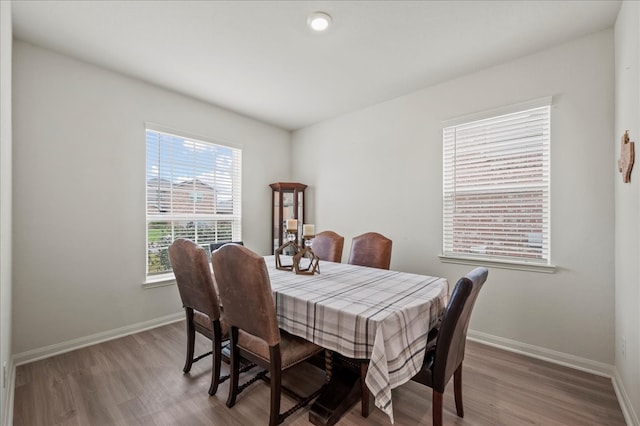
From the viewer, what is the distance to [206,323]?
2.06 m

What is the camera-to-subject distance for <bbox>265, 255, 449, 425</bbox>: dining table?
4.39 ft

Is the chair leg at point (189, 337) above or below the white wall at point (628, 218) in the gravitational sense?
below

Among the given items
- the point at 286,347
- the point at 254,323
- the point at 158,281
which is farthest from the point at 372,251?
the point at 158,281

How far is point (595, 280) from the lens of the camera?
2.29 meters

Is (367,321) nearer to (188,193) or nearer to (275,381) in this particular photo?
(275,381)

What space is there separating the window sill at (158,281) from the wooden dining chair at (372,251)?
2072 mm

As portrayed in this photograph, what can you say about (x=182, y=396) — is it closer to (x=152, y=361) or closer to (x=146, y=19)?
(x=152, y=361)

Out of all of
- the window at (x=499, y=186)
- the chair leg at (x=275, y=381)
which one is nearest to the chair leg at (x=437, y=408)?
the chair leg at (x=275, y=381)

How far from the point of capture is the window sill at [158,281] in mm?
3125

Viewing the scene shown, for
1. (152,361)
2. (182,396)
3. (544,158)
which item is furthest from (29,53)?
(544,158)

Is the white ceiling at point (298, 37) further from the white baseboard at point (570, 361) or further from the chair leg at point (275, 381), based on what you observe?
the white baseboard at point (570, 361)

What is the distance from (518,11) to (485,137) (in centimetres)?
107

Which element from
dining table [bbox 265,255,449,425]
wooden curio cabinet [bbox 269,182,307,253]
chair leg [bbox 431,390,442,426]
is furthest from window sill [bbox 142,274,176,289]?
chair leg [bbox 431,390,442,426]

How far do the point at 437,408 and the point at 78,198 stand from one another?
3.28 m
